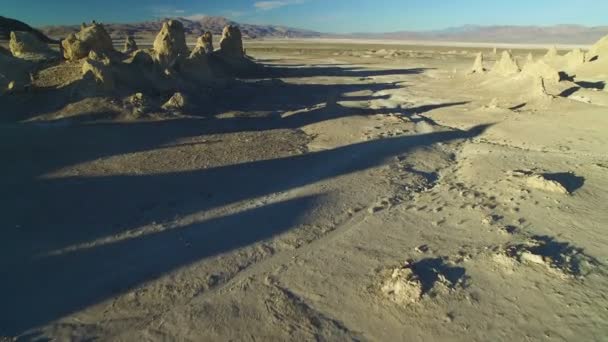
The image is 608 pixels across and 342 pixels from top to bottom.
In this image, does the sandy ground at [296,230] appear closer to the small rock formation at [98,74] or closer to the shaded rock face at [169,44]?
the small rock formation at [98,74]

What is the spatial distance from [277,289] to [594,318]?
12.7ft

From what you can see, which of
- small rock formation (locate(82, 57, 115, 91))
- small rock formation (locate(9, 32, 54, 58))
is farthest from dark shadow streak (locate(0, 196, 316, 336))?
small rock formation (locate(9, 32, 54, 58))

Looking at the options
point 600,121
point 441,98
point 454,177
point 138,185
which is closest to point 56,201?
point 138,185

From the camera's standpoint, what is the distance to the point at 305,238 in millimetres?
7305

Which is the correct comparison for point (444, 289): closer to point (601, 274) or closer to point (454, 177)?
point (601, 274)

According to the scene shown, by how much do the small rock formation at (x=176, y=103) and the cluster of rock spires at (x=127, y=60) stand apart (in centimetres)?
7

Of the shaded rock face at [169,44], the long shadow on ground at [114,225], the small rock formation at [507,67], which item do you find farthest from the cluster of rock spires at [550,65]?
the shaded rock face at [169,44]

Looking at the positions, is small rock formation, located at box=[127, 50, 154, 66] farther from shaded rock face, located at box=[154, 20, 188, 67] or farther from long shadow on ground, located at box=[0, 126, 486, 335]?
long shadow on ground, located at box=[0, 126, 486, 335]

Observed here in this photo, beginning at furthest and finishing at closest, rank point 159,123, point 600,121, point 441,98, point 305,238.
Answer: point 441,98 → point 600,121 → point 159,123 → point 305,238

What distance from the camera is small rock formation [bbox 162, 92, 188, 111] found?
550 inches

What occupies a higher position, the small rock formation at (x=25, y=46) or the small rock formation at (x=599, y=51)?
the small rock formation at (x=599, y=51)

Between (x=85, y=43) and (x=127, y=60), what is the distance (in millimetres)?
1688

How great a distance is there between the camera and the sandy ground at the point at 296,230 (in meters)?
5.18

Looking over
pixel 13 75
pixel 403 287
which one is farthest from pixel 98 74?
pixel 403 287
